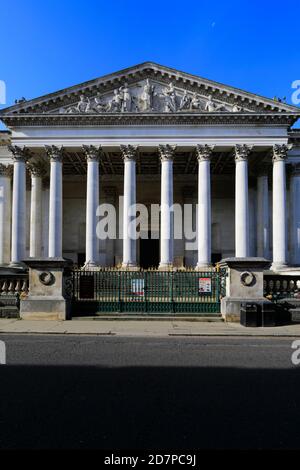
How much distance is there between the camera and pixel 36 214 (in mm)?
39656

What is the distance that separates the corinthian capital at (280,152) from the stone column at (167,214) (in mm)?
8361

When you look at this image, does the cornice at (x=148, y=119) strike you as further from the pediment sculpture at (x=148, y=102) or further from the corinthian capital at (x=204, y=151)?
the corinthian capital at (x=204, y=151)

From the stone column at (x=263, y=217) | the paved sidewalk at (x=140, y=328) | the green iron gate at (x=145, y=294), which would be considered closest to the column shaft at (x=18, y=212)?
the green iron gate at (x=145, y=294)

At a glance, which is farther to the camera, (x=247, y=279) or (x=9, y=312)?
(x=9, y=312)

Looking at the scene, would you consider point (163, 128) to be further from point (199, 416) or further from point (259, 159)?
point (199, 416)

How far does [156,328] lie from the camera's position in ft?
52.4

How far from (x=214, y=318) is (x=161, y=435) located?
538 inches

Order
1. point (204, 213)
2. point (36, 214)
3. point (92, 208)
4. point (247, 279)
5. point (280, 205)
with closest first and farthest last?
point (247, 279) → point (204, 213) → point (92, 208) → point (280, 205) → point (36, 214)

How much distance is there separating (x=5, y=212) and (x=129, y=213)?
43.2ft

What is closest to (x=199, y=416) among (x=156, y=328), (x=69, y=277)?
(x=156, y=328)

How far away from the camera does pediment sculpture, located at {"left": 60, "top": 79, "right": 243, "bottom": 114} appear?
117 feet

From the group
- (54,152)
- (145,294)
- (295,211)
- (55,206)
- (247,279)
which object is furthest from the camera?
(295,211)

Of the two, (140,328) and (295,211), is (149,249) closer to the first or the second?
(295,211)

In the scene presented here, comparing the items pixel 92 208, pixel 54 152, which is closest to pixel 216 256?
pixel 92 208
